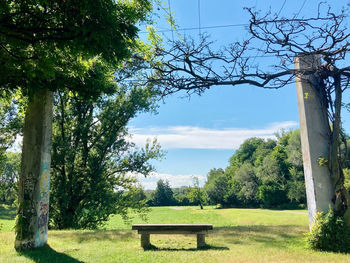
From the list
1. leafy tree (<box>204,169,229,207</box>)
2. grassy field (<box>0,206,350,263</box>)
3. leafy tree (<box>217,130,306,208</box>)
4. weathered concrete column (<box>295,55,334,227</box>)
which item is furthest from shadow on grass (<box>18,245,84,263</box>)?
leafy tree (<box>204,169,229,207</box>)

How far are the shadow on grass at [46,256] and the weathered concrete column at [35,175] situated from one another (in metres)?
0.35

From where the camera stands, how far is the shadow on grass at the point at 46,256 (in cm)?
636

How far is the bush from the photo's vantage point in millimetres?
6910

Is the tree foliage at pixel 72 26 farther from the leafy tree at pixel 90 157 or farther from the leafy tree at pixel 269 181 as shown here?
the leafy tree at pixel 269 181

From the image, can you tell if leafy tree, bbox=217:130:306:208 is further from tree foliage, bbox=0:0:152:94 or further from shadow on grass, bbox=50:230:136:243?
tree foliage, bbox=0:0:152:94

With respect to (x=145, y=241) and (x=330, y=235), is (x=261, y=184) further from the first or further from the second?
(x=145, y=241)

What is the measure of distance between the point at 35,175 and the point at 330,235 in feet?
27.8

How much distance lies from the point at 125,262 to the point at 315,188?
18.7ft

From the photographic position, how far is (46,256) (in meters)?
6.73

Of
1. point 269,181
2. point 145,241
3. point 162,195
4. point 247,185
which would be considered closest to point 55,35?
point 145,241

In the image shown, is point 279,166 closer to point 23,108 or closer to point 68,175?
point 68,175

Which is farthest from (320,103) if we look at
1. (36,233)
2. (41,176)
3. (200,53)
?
(36,233)

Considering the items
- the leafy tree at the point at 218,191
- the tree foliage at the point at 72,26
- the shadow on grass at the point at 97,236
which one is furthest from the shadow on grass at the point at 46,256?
the leafy tree at the point at 218,191

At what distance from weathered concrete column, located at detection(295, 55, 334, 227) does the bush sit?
41 cm
